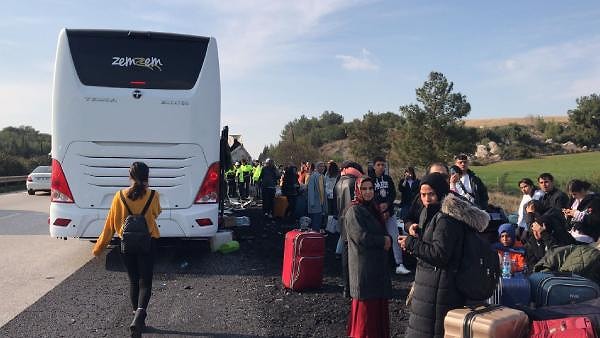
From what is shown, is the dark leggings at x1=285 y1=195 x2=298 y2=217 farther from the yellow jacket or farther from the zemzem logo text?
the yellow jacket

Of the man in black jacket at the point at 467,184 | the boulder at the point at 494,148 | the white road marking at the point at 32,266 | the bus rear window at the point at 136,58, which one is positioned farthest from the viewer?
the boulder at the point at 494,148

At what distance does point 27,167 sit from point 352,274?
53.7 meters

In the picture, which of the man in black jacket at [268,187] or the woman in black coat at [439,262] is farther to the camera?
the man in black jacket at [268,187]

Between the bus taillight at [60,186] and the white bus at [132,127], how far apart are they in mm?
15

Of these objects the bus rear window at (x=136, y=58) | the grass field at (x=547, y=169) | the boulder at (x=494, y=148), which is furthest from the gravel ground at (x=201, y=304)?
the boulder at (x=494, y=148)

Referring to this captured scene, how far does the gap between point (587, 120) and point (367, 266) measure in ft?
310

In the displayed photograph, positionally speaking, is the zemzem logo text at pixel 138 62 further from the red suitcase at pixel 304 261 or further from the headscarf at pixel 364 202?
the headscarf at pixel 364 202

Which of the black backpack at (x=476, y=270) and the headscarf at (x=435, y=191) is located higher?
the headscarf at (x=435, y=191)

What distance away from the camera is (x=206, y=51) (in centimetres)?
894

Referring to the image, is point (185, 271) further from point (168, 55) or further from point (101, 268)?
point (168, 55)

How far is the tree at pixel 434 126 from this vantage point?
57.6 metres

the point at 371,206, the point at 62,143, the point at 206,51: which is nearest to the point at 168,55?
the point at 206,51

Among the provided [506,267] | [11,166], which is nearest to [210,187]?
[506,267]

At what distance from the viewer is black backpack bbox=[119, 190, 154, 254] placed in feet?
18.9
